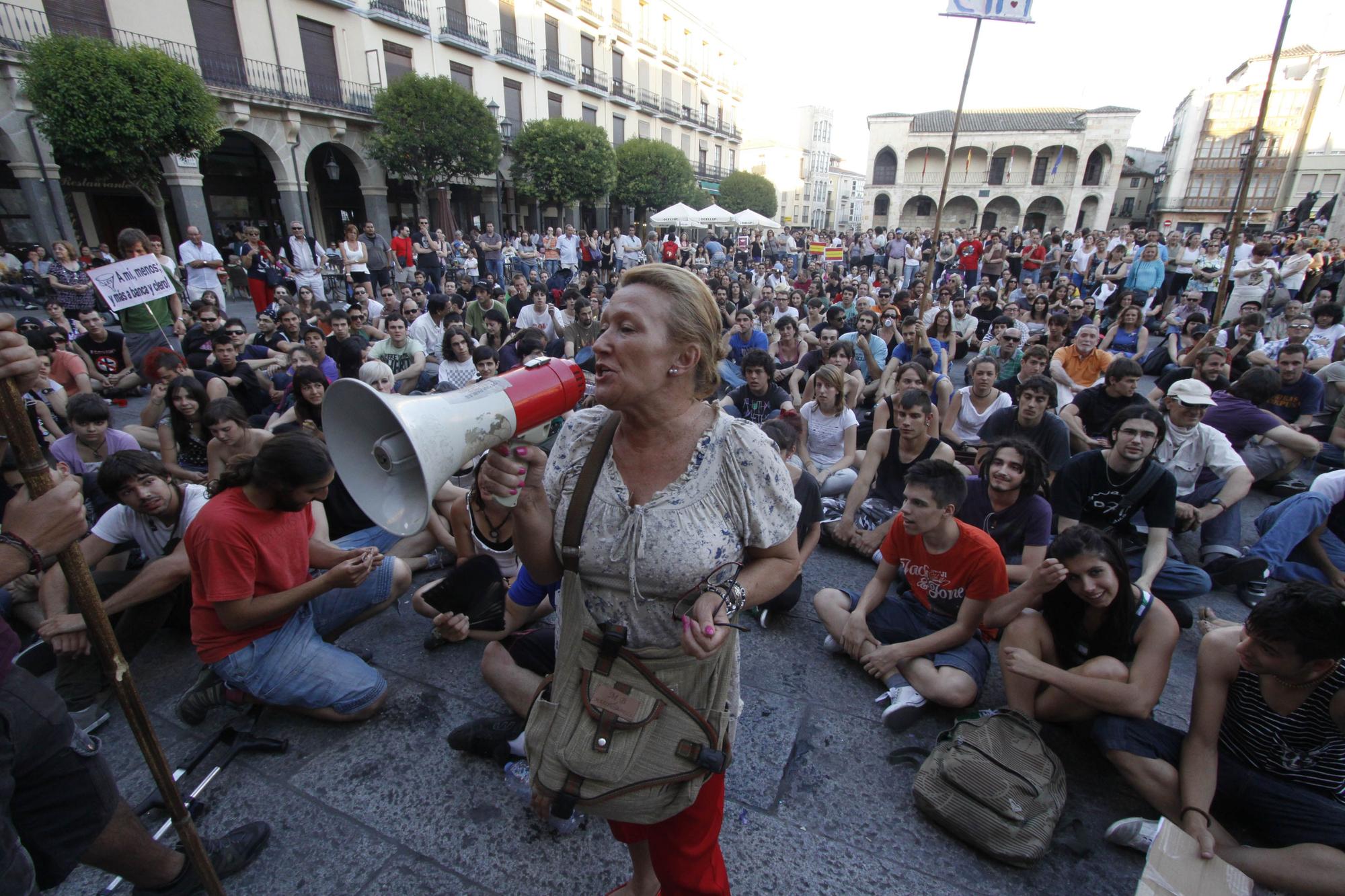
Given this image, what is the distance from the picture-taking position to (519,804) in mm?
2480

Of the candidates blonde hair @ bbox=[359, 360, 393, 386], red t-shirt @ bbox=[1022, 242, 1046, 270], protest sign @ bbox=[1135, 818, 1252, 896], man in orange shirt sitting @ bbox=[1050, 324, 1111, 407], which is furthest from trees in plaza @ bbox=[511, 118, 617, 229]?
protest sign @ bbox=[1135, 818, 1252, 896]

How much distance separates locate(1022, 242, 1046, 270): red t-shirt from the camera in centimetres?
1627

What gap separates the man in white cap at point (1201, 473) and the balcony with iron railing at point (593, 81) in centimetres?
3107

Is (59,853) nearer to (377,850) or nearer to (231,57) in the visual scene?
(377,850)

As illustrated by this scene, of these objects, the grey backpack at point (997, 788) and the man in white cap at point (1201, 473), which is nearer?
the grey backpack at point (997, 788)

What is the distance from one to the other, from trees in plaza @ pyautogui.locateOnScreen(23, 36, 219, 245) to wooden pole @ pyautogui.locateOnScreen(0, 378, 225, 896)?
14.4 metres

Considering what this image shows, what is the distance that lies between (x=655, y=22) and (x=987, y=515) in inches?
1556

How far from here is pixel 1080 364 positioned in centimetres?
679

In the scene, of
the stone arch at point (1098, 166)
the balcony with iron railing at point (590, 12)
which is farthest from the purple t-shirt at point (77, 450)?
the stone arch at point (1098, 166)

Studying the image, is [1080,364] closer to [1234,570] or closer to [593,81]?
[1234,570]

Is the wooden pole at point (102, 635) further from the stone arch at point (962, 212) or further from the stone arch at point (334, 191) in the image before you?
the stone arch at point (962, 212)

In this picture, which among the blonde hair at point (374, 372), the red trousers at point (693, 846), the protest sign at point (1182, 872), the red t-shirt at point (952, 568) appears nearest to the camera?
the red trousers at point (693, 846)

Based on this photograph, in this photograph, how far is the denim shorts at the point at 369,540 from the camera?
3.85 metres

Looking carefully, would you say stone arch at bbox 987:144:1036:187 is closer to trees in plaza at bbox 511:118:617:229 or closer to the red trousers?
trees in plaza at bbox 511:118:617:229
